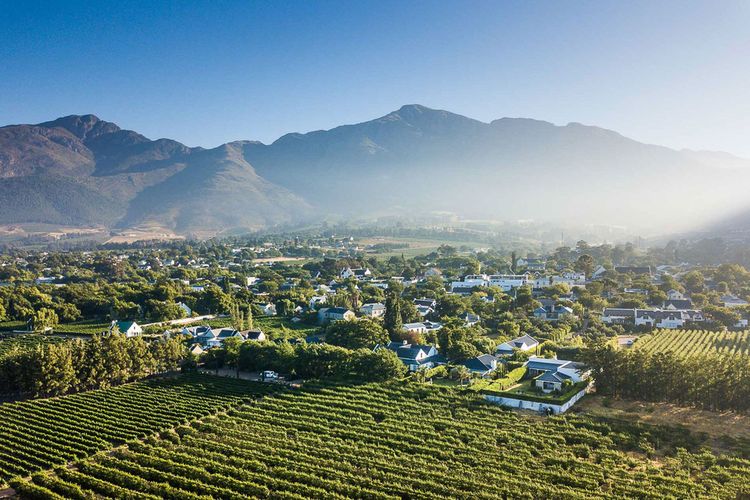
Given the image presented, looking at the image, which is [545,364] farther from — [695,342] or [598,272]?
[598,272]

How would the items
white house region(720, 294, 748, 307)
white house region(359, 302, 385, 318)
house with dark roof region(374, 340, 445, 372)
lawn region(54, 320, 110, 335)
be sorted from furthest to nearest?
white house region(359, 302, 385, 318) → white house region(720, 294, 748, 307) → lawn region(54, 320, 110, 335) → house with dark roof region(374, 340, 445, 372)

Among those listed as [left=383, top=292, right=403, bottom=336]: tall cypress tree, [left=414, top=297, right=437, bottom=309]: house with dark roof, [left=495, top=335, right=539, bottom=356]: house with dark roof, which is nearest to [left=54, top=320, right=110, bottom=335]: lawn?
[left=383, top=292, right=403, bottom=336]: tall cypress tree

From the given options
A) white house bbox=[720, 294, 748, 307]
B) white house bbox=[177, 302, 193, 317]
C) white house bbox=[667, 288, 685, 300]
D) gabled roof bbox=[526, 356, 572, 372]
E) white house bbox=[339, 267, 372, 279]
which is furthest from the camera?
white house bbox=[339, 267, 372, 279]

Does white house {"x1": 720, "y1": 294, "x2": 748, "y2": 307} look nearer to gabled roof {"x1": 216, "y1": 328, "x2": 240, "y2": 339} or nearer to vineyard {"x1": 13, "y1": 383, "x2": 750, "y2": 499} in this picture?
vineyard {"x1": 13, "y1": 383, "x2": 750, "y2": 499}

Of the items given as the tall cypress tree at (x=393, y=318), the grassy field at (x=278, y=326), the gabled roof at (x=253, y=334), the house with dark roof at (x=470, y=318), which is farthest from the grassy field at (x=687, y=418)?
the grassy field at (x=278, y=326)

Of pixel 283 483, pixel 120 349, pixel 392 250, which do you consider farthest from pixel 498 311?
pixel 392 250

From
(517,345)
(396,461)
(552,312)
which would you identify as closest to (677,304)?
(552,312)

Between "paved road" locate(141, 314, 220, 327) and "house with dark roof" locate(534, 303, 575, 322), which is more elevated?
"house with dark roof" locate(534, 303, 575, 322)
